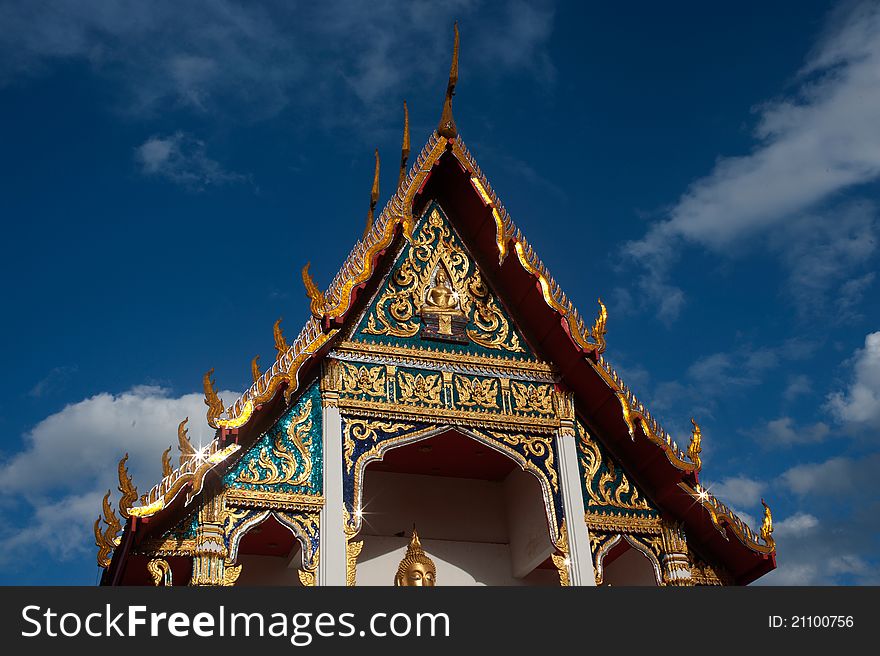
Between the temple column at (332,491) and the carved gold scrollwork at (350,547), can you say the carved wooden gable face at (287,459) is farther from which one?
the carved gold scrollwork at (350,547)

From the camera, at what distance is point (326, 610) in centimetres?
831

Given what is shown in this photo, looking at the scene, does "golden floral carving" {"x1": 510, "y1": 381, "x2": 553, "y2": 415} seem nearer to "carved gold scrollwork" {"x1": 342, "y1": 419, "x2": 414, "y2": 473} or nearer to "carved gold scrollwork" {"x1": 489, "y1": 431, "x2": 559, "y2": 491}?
"carved gold scrollwork" {"x1": 489, "y1": 431, "x2": 559, "y2": 491}

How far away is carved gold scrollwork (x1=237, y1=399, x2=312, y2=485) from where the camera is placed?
36.0 feet

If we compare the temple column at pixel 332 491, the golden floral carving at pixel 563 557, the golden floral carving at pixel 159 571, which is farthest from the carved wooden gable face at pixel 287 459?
the golden floral carving at pixel 563 557

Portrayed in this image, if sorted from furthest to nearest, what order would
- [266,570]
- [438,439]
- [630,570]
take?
1. [266,570]
2. [630,570]
3. [438,439]

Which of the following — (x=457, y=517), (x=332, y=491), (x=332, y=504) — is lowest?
(x=332, y=504)

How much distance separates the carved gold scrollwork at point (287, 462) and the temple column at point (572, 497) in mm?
2989

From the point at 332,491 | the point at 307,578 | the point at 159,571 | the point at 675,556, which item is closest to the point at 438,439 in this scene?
the point at 332,491

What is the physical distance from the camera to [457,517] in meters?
14.4

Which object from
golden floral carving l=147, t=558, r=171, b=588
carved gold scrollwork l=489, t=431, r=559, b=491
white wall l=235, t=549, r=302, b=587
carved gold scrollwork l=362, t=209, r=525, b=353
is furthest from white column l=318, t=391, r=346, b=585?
white wall l=235, t=549, r=302, b=587

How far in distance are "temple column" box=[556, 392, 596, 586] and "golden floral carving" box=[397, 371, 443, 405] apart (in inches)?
61.1

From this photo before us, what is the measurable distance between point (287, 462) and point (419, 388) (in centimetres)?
181

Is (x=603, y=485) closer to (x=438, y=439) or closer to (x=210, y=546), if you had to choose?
(x=438, y=439)

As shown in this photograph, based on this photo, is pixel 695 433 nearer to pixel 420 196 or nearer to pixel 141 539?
pixel 420 196
